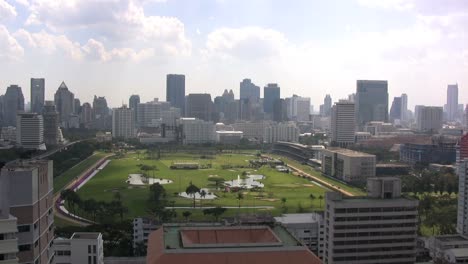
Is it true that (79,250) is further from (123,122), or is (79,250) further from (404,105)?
(404,105)

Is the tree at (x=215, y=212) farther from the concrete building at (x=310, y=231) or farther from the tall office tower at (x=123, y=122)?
the tall office tower at (x=123, y=122)

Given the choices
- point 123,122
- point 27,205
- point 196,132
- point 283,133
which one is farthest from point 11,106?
point 27,205

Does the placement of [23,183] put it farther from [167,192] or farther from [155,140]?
[155,140]

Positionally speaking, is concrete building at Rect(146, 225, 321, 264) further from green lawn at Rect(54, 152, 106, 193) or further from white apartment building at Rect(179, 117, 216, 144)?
white apartment building at Rect(179, 117, 216, 144)

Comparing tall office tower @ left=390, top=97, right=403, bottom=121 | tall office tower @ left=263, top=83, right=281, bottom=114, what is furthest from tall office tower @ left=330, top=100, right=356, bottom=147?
tall office tower @ left=390, top=97, right=403, bottom=121

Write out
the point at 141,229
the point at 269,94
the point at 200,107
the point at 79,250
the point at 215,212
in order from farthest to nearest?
the point at 269,94 < the point at 200,107 < the point at 215,212 < the point at 141,229 < the point at 79,250

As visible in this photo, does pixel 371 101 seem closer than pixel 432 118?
No

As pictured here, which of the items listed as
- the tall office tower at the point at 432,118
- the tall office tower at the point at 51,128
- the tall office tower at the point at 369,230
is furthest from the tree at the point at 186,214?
the tall office tower at the point at 432,118
